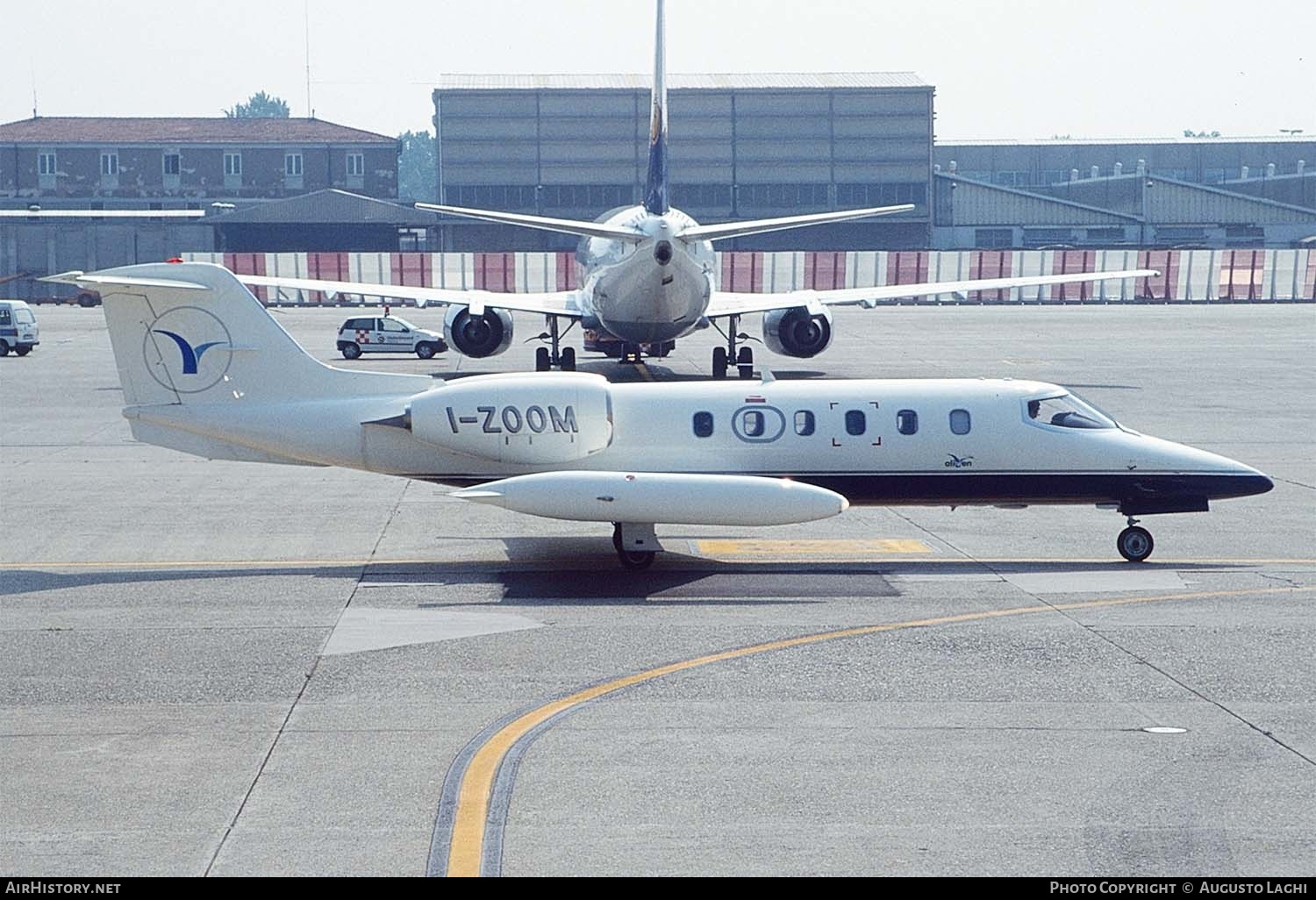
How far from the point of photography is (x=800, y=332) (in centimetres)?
5359

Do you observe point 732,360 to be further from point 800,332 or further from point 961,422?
point 961,422

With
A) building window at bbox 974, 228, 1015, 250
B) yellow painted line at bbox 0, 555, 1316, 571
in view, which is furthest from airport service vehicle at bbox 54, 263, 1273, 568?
building window at bbox 974, 228, 1015, 250

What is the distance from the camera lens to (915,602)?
69.0ft

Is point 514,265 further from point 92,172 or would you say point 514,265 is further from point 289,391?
point 289,391

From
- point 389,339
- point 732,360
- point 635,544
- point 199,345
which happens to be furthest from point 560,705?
point 389,339

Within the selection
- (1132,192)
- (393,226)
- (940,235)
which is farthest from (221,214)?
(1132,192)

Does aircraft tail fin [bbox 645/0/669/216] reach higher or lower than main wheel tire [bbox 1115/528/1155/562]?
higher

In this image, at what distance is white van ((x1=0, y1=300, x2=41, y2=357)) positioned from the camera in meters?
63.8

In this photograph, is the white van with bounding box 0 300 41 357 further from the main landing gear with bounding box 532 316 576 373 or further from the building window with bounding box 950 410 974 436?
the building window with bounding box 950 410 974 436

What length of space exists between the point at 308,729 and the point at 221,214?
115 metres

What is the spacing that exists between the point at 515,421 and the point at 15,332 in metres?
45.8

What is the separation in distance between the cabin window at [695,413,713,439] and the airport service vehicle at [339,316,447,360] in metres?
42.2

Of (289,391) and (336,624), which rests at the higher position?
(289,391)

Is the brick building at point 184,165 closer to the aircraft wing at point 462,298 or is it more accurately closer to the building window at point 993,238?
the building window at point 993,238
